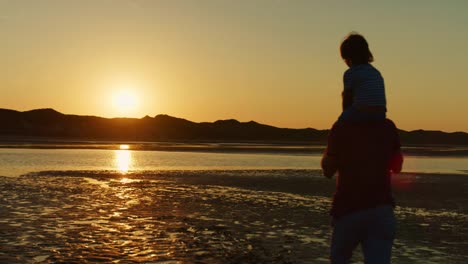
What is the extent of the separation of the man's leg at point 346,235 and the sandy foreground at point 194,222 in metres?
5.76

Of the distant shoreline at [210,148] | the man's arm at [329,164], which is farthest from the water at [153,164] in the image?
the man's arm at [329,164]

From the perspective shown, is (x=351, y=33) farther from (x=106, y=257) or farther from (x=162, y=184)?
(x=162, y=184)

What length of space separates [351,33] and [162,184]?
22.0 meters

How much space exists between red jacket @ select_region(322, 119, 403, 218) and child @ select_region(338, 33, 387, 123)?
0.07 m

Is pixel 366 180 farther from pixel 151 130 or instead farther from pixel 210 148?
pixel 151 130

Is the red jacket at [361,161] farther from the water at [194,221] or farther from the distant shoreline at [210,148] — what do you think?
the distant shoreline at [210,148]

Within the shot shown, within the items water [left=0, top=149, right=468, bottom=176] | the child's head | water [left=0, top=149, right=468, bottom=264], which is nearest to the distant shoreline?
water [left=0, top=149, right=468, bottom=176]

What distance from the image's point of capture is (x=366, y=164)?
4852 mm

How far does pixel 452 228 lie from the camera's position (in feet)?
50.9

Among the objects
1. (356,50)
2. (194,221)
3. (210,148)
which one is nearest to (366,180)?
(356,50)

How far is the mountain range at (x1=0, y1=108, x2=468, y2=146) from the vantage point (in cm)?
15200

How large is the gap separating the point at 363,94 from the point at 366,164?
57 centimetres

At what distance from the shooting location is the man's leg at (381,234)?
4781 millimetres

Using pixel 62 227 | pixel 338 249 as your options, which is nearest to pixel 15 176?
pixel 62 227
